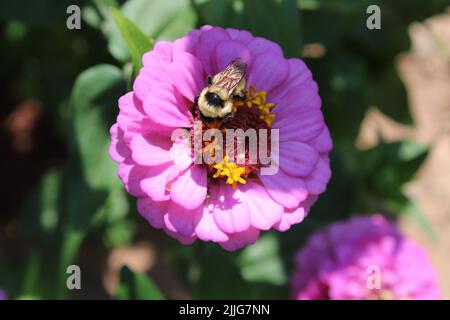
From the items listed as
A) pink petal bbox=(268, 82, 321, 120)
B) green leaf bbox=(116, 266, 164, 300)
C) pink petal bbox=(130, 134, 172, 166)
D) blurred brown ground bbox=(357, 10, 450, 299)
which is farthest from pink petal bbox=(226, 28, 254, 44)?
blurred brown ground bbox=(357, 10, 450, 299)

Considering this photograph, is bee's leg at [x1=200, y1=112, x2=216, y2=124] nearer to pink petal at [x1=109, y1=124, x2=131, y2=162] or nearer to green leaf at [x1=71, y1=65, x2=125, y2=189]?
pink petal at [x1=109, y1=124, x2=131, y2=162]

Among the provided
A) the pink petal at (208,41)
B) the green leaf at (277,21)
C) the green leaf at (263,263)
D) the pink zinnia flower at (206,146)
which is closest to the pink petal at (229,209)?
the pink zinnia flower at (206,146)

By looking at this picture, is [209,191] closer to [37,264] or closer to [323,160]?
[323,160]

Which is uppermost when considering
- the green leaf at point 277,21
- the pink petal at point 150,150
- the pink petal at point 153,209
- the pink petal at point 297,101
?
the green leaf at point 277,21

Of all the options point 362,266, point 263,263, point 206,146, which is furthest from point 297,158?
point 263,263

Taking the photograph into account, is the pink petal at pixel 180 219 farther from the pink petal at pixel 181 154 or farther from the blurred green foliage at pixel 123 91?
the blurred green foliage at pixel 123 91

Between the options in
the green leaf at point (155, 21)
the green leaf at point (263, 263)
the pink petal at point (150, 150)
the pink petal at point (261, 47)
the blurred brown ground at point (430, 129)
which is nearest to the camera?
the pink petal at point (150, 150)
